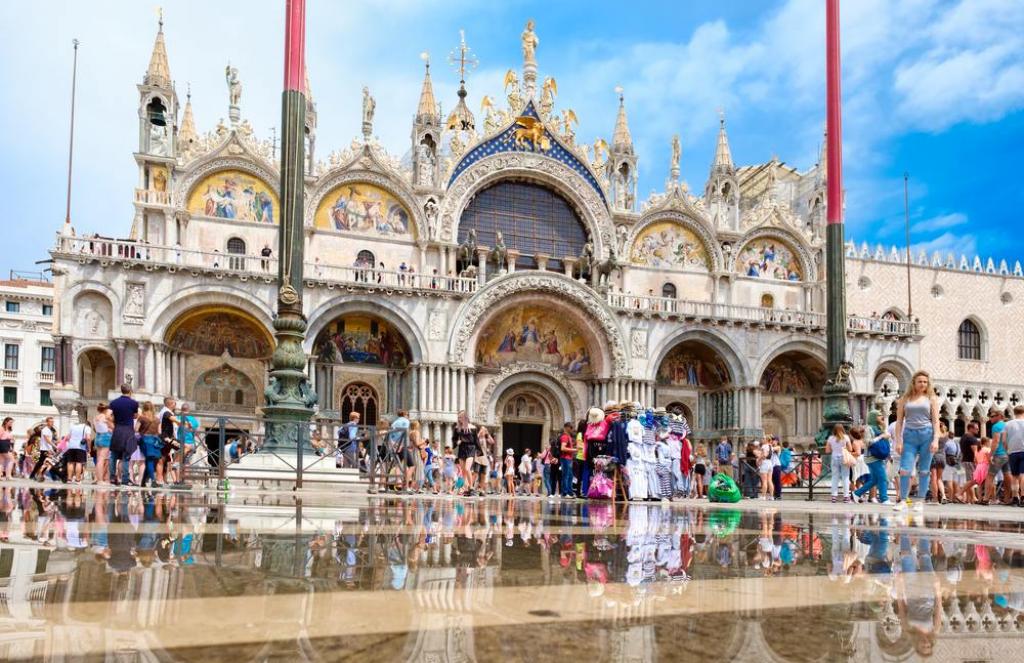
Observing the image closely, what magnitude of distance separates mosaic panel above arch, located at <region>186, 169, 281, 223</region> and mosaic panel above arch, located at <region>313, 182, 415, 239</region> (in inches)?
61.6

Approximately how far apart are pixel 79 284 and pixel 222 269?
12.3 feet

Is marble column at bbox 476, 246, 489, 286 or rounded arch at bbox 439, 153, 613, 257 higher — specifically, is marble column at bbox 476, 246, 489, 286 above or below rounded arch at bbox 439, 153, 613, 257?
below

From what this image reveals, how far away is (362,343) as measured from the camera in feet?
92.9

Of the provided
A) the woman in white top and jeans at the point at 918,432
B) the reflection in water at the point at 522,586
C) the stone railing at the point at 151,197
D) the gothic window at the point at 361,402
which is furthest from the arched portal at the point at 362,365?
the reflection in water at the point at 522,586

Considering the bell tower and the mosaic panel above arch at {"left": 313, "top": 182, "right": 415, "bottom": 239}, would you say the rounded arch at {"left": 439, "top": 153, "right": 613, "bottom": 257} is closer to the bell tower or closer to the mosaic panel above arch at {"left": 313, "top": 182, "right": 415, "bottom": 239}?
the mosaic panel above arch at {"left": 313, "top": 182, "right": 415, "bottom": 239}

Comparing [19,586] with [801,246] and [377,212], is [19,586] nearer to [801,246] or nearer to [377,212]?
[377,212]

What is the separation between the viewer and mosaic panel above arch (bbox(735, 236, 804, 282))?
33344 mm

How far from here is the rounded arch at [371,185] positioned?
93.3 ft

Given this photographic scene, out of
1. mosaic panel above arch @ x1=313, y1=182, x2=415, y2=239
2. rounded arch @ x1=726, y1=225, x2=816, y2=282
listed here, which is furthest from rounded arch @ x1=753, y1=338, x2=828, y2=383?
mosaic panel above arch @ x1=313, y1=182, x2=415, y2=239

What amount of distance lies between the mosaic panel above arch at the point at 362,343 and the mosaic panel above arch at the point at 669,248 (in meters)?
9.03

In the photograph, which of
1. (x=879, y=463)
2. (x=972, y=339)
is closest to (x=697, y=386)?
(x=972, y=339)

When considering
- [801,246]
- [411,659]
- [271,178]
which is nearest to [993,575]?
[411,659]

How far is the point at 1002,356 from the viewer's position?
125 ft

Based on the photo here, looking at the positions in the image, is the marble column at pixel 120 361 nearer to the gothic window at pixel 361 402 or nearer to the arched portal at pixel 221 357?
the arched portal at pixel 221 357
